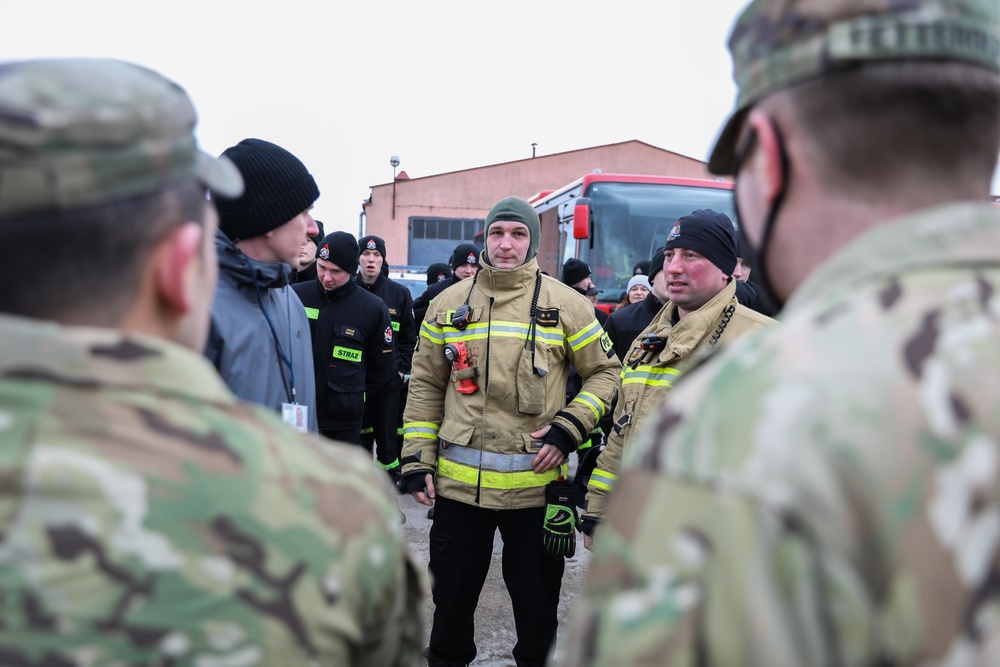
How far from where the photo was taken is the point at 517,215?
12.9 feet

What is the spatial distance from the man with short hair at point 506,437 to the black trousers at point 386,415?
1644 mm

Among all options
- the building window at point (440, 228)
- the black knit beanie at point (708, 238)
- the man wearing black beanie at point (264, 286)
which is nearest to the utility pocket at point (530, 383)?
the black knit beanie at point (708, 238)

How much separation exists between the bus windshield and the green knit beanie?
5.20 meters

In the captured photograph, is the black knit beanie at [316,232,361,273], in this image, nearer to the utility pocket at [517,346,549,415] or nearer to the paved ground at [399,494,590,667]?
the utility pocket at [517,346,549,415]

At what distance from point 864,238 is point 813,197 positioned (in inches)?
3.9

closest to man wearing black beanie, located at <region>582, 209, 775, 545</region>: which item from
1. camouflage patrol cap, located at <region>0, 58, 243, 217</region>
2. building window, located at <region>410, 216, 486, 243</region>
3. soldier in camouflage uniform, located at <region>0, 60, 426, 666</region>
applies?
soldier in camouflage uniform, located at <region>0, 60, 426, 666</region>

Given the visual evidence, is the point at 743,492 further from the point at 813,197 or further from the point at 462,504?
the point at 462,504

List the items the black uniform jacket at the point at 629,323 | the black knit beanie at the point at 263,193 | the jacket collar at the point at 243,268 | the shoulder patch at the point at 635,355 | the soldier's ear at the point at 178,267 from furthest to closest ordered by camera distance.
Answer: the black uniform jacket at the point at 629,323, the shoulder patch at the point at 635,355, the black knit beanie at the point at 263,193, the jacket collar at the point at 243,268, the soldier's ear at the point at 178,267

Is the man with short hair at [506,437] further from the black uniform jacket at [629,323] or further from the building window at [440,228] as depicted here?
the building window at [440,228]

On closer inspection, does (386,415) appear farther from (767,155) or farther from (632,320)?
(767,155)

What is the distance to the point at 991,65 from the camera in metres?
1.01

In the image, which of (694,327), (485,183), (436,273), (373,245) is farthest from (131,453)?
(485,183)

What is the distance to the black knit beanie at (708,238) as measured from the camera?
11.4 ft

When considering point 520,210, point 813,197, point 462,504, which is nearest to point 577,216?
point 520,210
